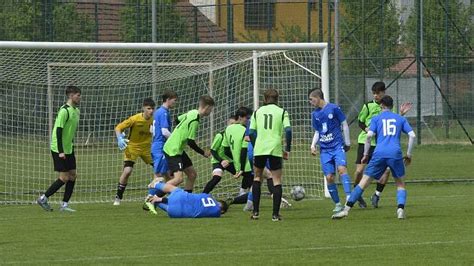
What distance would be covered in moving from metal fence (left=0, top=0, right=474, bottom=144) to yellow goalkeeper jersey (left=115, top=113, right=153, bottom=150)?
10714 millimetres

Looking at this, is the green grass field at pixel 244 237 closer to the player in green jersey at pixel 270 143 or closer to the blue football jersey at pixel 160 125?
the player in green jersey at pixel 270 143

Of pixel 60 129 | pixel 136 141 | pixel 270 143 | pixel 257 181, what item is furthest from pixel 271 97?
pixel 136 141

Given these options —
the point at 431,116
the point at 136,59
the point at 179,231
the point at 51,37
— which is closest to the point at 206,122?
the point at 136,59

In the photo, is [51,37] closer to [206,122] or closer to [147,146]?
[206,122]

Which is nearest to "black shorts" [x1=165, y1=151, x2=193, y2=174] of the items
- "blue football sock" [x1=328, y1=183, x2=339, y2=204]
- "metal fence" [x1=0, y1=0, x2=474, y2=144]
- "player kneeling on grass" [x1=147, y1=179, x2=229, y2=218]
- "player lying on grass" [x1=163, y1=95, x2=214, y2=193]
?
"player lying on grass" [x1=163, y1=95, x2=214, y2=193]

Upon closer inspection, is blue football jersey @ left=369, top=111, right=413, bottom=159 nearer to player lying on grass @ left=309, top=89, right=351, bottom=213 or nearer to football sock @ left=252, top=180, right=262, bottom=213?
player lying on grass @ left=309, top=89, right=351, bottom=213

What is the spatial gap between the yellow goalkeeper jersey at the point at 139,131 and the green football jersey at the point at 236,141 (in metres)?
1.70

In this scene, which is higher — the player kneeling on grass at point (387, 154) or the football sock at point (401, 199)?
the player kneeling on grass at point (387, 154)

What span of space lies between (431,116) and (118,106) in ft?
48.5

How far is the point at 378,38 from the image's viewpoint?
Result: 1451 inches

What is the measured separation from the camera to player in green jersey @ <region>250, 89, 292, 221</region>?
16422 millimetres

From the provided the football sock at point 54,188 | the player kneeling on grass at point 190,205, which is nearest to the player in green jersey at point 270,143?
the player kneeling on grass at point 190,205

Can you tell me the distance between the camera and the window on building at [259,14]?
31281mm

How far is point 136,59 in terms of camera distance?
25.2 m
